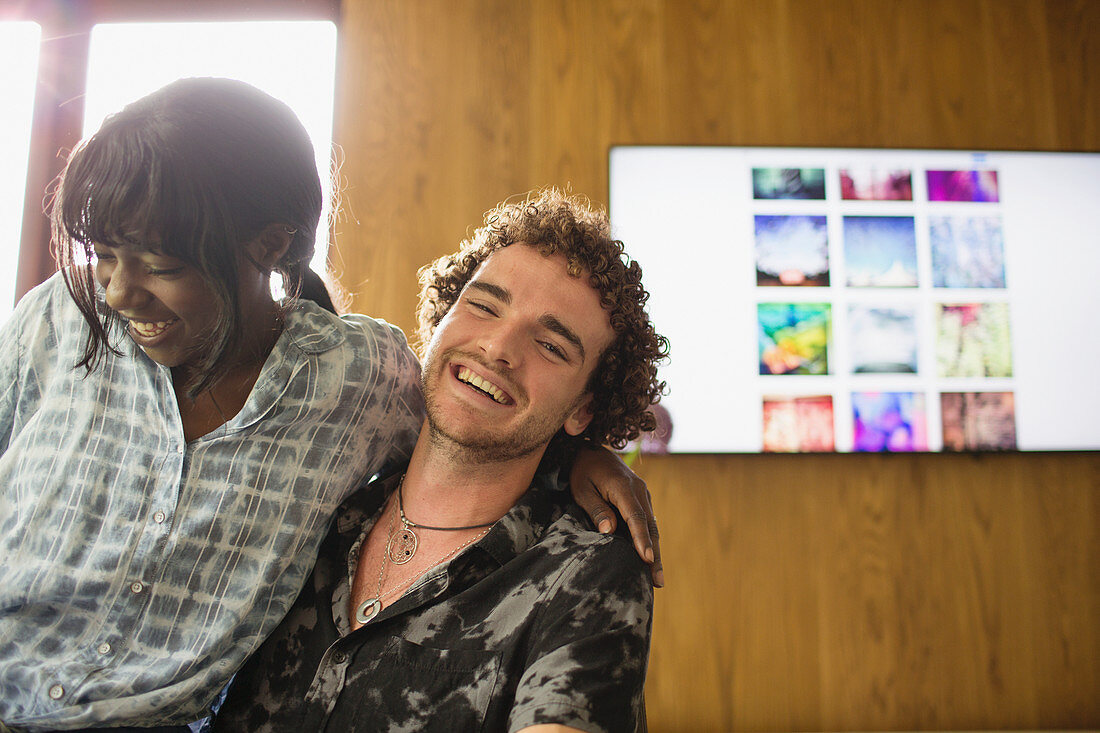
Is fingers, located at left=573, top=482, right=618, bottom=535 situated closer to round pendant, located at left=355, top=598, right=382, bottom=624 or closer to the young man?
the young man

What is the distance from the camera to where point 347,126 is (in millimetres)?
2633

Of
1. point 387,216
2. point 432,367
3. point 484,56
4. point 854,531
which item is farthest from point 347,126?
point 854,531

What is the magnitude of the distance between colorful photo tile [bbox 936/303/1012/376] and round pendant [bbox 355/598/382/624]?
2158 mm

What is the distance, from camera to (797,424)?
2434mm

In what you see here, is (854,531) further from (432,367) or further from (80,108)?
(80,108)

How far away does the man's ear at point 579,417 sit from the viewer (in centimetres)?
135

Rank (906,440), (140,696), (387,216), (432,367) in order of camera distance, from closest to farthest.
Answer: (140,696), (432,367), (906,440), (387,216)

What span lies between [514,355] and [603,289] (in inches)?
9.2

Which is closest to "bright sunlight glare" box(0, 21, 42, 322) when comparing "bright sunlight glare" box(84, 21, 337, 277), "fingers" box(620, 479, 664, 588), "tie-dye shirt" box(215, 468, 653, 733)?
"bright sunlight glare" box(84, 21, 337, 277)

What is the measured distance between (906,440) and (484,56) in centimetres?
207

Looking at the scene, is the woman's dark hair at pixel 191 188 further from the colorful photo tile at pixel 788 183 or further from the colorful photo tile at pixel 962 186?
the colorful photo tile at pixel 962 186

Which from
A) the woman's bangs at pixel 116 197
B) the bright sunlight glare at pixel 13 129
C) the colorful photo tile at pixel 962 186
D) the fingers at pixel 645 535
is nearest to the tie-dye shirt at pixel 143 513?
the woman's bangs at pixel 116 197

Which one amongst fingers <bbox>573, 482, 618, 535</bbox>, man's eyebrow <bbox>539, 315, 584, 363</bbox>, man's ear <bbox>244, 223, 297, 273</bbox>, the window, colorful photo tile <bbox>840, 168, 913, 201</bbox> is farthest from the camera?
the window

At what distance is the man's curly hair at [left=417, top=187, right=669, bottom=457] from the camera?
132 cm
